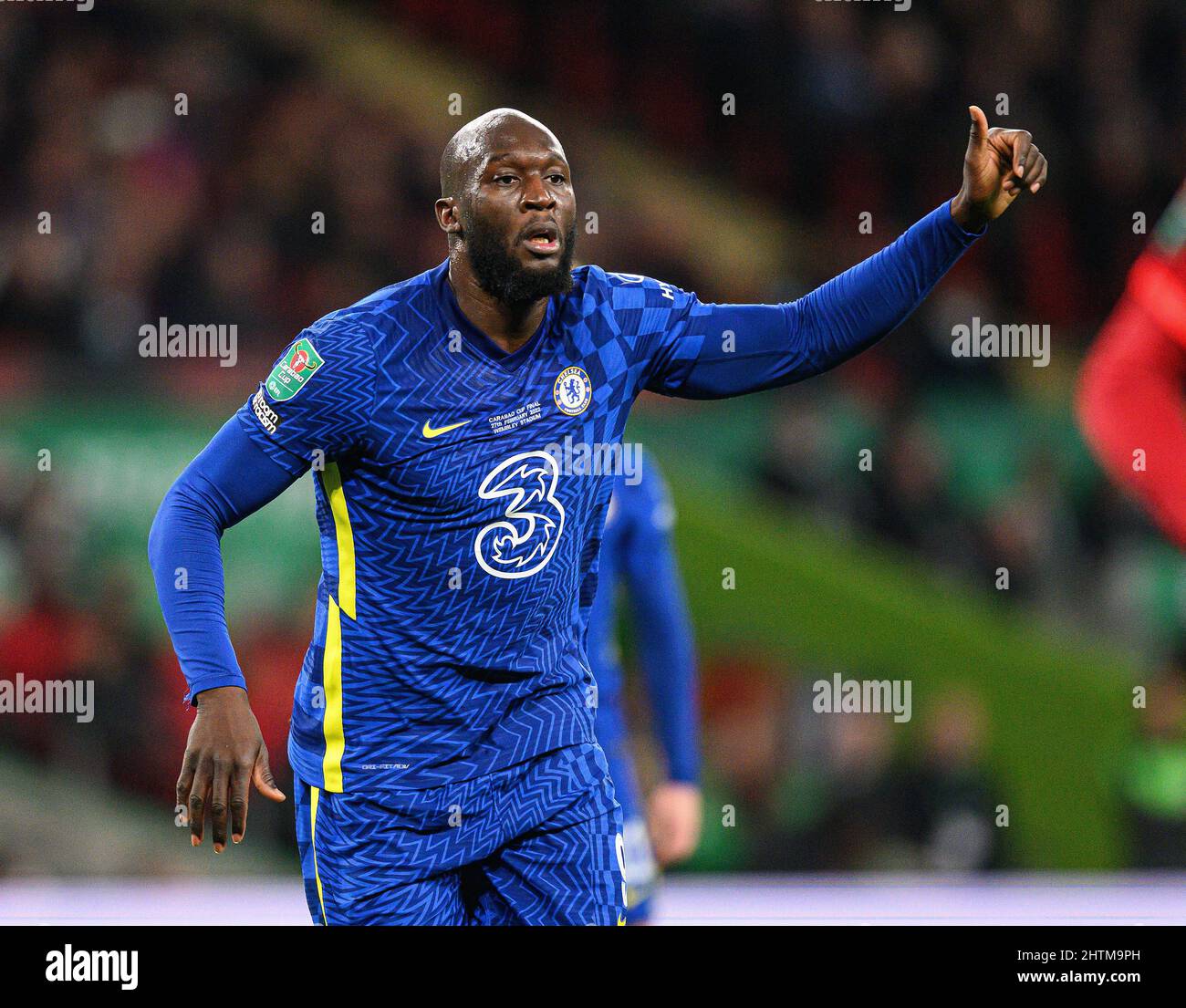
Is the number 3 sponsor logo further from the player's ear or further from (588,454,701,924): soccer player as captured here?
(588,454,701,924): soccer player

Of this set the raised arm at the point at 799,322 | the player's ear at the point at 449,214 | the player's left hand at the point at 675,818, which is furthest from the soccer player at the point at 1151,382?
the player's left hand at the point at 675,818

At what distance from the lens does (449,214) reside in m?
3.50

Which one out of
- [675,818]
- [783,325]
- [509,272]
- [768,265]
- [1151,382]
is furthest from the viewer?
[768,265]

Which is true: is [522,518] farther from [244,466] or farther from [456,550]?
[244,466]

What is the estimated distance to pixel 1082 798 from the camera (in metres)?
7.80

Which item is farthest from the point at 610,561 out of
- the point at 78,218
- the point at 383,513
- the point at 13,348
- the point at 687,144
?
the point at 687,144

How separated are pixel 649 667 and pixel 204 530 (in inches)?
91.6

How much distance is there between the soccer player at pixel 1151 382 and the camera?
2.78 m

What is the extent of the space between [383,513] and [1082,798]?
5.37 metres

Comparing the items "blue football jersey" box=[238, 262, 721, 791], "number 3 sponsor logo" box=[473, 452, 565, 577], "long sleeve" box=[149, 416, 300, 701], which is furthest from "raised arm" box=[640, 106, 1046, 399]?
"long sleeve" box=[149, 416, 300, 701]

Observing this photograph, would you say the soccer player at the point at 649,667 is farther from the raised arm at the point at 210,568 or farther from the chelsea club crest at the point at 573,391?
the raised arm at the point at 210,568

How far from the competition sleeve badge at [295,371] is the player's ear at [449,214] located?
0.41m

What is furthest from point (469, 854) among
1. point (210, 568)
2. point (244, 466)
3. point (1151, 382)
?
point (1151, 382)

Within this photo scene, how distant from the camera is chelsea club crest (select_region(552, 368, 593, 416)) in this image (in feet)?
11.0
